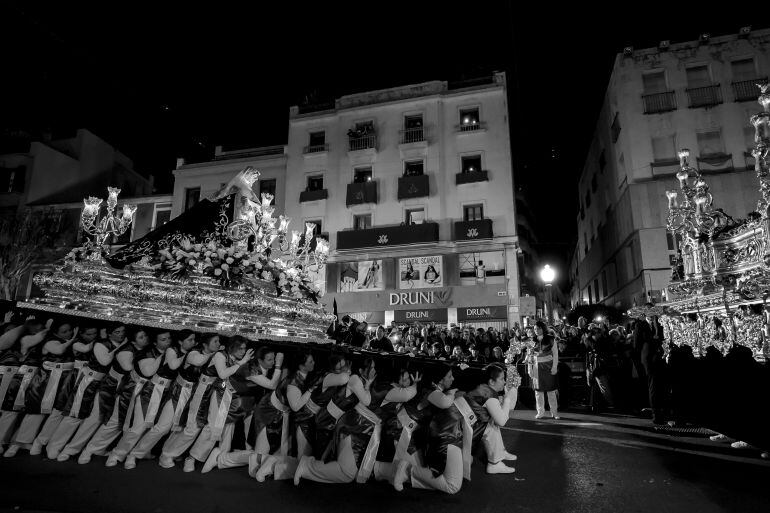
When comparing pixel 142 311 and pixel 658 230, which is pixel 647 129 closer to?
pixel 658 230

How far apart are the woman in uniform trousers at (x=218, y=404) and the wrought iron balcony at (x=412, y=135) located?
20285mm

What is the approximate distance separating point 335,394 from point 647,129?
71.1 feet

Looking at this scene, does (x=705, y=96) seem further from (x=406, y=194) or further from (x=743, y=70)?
(x=406, y=194)

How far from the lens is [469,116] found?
78.0ft

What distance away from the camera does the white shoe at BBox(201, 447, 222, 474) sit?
4660 millimetres

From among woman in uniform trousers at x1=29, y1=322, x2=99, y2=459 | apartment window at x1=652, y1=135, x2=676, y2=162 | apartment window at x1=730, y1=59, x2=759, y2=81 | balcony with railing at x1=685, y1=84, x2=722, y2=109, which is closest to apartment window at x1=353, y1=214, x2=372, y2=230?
apartment window at x1=652, y1=135, x2=676, y2=162

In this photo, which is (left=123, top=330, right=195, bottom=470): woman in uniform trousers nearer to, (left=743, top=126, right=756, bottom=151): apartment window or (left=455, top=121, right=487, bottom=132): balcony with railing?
(left=455, top=121, right=487, bottom=132): balcony with railing

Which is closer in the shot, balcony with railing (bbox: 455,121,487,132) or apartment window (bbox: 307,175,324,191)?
balcony with railing (bbox: 455,121,487,132)

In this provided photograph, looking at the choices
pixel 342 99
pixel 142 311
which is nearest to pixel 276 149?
pixel 342 99

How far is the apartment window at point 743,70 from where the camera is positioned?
19625 mm

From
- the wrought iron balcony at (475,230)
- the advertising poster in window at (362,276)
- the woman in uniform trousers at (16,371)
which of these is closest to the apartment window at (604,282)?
the wrought iron balcony at (475,230)

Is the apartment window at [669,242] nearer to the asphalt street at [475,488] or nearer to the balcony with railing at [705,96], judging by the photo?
the balcony with railing at [705,96]

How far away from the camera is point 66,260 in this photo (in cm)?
648

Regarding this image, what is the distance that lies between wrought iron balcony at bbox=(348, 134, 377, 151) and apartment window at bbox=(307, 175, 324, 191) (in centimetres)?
253
